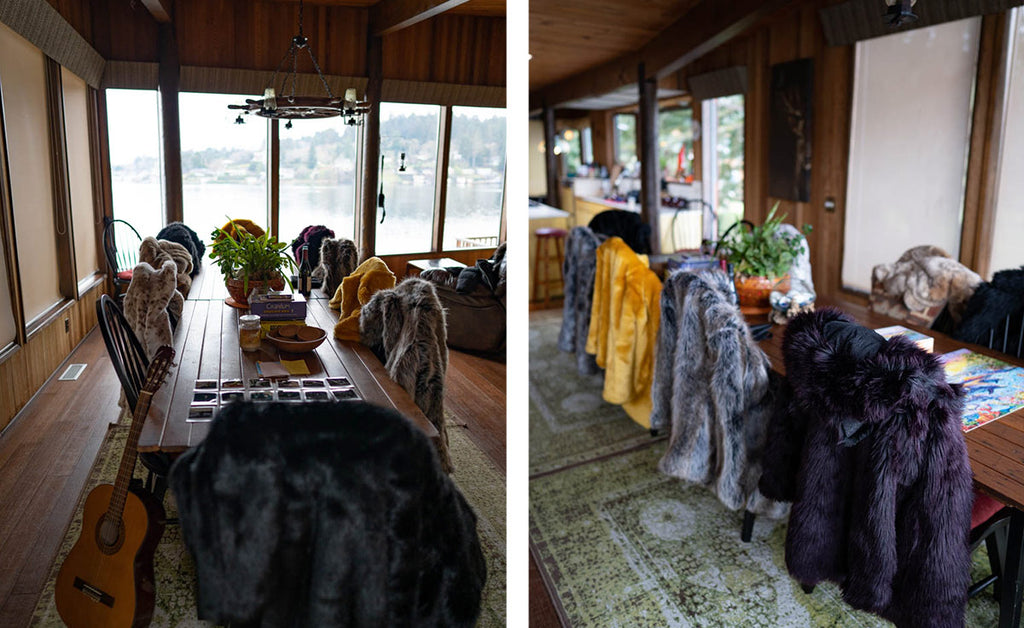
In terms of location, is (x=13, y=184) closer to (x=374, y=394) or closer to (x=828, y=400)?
(x=374, y=394)

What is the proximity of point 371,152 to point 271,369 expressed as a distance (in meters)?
0.38

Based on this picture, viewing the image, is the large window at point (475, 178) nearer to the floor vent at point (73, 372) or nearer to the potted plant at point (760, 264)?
the floor vent at point (73, 372)

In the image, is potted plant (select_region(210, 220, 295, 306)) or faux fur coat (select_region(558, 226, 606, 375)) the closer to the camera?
potted plant (select_region(210, 220, 295, 306))

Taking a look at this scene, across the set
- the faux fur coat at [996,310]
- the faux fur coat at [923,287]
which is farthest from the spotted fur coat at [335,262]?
the faux fur coat at [923,287]

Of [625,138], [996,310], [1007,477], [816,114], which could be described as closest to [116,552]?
[1007,477]

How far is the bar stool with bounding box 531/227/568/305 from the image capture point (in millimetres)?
5105

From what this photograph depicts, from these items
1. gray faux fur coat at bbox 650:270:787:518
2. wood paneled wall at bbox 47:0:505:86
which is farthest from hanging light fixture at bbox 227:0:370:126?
gray faux fur coat at bbox 650:270:787:518

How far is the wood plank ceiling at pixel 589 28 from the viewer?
4.68 m

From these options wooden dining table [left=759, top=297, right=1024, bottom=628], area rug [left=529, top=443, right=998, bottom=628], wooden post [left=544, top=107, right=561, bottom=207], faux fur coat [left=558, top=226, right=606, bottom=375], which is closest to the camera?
wooden dining table [left=759, top=297, right=1024, bottom=628]

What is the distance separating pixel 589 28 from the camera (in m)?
5.22

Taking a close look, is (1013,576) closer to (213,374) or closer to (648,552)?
(648,552)

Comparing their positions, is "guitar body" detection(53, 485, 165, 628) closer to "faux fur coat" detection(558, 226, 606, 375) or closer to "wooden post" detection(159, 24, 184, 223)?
"wooden post" detection(159, 24, 184, 223)

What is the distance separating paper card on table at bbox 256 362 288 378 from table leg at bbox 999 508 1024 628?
1.80 meters

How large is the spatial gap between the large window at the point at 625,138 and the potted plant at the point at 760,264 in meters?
6.17
